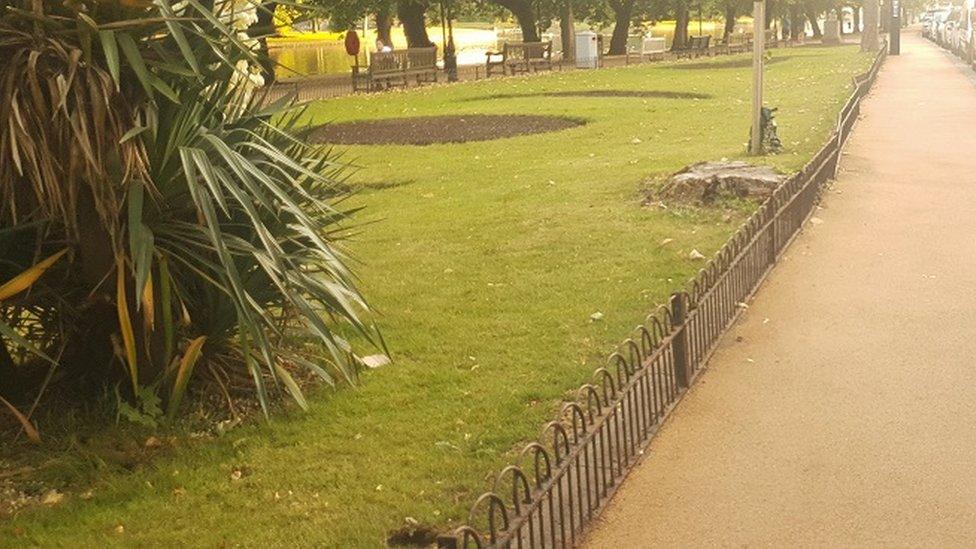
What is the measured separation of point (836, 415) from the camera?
671 cm

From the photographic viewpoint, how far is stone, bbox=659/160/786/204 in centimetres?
1243

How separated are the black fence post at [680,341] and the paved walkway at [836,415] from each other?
0.13 m

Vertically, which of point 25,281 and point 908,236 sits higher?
point 25,281

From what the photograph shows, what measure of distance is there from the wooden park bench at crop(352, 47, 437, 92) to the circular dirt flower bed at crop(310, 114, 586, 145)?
8813mm

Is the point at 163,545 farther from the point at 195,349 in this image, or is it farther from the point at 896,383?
the point at 896,383

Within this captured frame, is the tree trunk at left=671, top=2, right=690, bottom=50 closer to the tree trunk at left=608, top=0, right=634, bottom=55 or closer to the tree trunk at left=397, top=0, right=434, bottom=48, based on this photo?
the tree trunk at left=608, top=0, right=634, bottom=55

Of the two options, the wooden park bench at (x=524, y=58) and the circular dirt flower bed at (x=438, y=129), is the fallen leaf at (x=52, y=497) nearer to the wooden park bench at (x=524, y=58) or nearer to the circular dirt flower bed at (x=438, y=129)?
the circular dirt flower bed at (x=438, y=129)

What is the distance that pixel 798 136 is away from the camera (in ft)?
61.5

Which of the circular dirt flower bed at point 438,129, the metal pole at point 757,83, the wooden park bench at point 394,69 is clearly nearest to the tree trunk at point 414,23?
the wooden park bench at point 394,69

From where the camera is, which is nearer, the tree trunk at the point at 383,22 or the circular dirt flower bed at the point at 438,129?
the circular dirt flower bed at the point at 438,129

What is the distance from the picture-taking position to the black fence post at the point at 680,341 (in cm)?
682

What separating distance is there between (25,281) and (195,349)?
0.80 m

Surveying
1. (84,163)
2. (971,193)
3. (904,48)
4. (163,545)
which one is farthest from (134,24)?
(904,48)

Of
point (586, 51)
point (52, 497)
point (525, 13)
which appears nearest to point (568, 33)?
point (525, 13)
